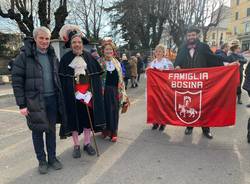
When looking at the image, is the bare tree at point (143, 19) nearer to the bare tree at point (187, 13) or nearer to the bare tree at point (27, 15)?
the bare tree at point (187, 13)

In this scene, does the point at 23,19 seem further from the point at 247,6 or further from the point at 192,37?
the point at 247,6

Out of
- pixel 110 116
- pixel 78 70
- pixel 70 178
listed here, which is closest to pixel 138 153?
pixel 110 116

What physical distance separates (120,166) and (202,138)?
201 centimetres

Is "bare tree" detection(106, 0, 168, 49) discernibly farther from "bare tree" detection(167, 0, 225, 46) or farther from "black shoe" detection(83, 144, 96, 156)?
"black shoe" detection(83, 144, 96, 156)

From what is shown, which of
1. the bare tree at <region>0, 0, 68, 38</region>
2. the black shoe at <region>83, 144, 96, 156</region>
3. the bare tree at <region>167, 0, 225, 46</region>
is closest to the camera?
the black shoe at <region>83, 144, 96, 156</region>

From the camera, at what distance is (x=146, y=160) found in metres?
4.70

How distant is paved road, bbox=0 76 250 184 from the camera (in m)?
4.09

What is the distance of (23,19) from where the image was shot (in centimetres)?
2033

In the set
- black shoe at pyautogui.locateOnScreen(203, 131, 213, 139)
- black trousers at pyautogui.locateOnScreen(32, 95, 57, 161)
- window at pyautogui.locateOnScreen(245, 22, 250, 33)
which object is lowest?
black shoe at pyautogui.locateOnScreen(203, 131, 213, 139)

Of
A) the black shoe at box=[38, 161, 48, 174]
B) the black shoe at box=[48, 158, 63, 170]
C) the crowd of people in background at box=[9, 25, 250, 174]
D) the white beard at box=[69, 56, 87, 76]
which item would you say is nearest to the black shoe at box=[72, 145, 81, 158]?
the crowd of people in background at box=[9, 25, 250, 174]

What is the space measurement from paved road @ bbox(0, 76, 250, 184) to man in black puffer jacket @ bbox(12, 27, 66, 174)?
0.43m

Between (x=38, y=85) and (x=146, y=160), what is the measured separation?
6.34ft

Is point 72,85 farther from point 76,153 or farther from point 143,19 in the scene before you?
point 143,19

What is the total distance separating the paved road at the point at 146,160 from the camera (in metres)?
4.09
